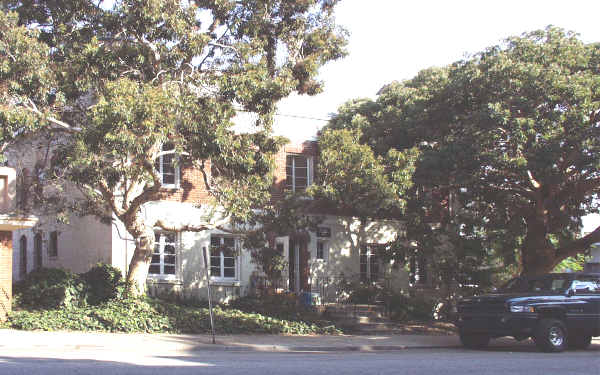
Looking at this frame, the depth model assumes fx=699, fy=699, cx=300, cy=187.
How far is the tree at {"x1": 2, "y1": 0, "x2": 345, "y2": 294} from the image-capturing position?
51.3ft

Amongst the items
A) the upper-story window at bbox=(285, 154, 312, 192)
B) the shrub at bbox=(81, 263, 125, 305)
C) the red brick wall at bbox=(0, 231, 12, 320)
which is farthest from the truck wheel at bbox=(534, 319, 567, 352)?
the red brick wall at bbox=(0, 231, 12, 320)

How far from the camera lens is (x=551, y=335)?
15.6 metres

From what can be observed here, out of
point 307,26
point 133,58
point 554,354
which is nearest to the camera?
point 554,354

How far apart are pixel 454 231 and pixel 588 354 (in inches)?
309

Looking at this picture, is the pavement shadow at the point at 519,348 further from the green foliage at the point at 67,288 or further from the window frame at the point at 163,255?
the window frame at the point at 163,255

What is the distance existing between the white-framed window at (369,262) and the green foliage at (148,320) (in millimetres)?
6869

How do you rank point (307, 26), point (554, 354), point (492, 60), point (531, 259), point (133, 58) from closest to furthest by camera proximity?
point (554, 354), point (133, 58), point (307, 26), point (492, 60), point (531, 259)

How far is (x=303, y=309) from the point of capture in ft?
71.1

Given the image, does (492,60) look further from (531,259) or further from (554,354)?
(554,354)

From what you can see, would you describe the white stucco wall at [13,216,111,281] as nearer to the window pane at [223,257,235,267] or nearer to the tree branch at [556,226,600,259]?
the window pane at [223,257,235,267]

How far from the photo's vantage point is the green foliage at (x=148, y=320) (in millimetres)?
17188

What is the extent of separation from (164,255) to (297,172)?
581 cm

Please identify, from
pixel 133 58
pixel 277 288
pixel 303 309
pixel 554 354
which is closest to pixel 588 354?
pixel 554 354

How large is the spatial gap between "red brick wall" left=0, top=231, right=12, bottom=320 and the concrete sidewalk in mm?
1332
